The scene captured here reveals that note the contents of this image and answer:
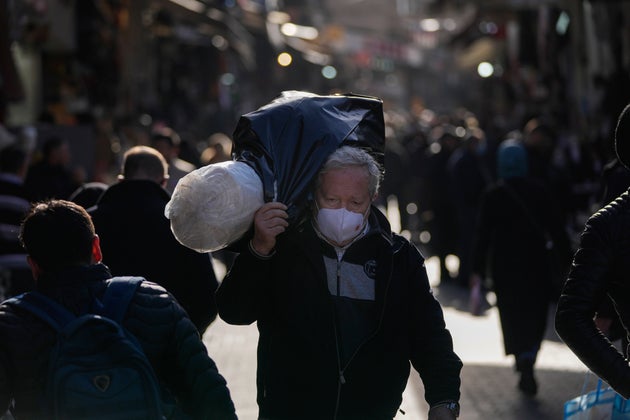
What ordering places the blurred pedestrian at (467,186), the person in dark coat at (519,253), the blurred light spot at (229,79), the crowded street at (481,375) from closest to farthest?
the crowded street at (481,375)
the person in dark coat at (519,253)
the blurred pedestrian at (467,186)
the blurred light spot at (229,79)

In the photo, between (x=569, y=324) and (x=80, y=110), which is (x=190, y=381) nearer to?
(x=569, y=324)

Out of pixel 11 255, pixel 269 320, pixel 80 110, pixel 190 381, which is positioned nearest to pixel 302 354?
pixel 269 320

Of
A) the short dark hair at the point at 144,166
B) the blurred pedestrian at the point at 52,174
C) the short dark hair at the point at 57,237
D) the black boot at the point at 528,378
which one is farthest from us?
the blurred pedestrian at the point at 52,174

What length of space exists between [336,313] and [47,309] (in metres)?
1.10

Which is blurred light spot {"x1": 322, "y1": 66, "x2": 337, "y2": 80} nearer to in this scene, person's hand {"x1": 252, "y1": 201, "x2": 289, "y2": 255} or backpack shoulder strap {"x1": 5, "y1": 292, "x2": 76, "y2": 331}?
person's hand {"x1": 252, "y1": 201, "x2": 289, "y2": 255}

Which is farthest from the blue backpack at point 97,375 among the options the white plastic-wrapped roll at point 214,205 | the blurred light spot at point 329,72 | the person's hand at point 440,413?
the blurred light spot at point 329,72

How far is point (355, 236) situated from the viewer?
15.2ft

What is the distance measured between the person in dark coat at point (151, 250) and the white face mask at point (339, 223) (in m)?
1.67

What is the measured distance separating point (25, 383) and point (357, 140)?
1.49 metres

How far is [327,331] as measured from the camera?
14.9ft

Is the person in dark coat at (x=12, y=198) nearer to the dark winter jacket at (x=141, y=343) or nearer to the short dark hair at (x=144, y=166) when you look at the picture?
the short dark hair at (x=144, y=166)

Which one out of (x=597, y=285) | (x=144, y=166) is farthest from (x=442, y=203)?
(x=597, y=285)

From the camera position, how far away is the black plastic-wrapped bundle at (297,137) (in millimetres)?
4430

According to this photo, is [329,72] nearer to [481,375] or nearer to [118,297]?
[481,375]
